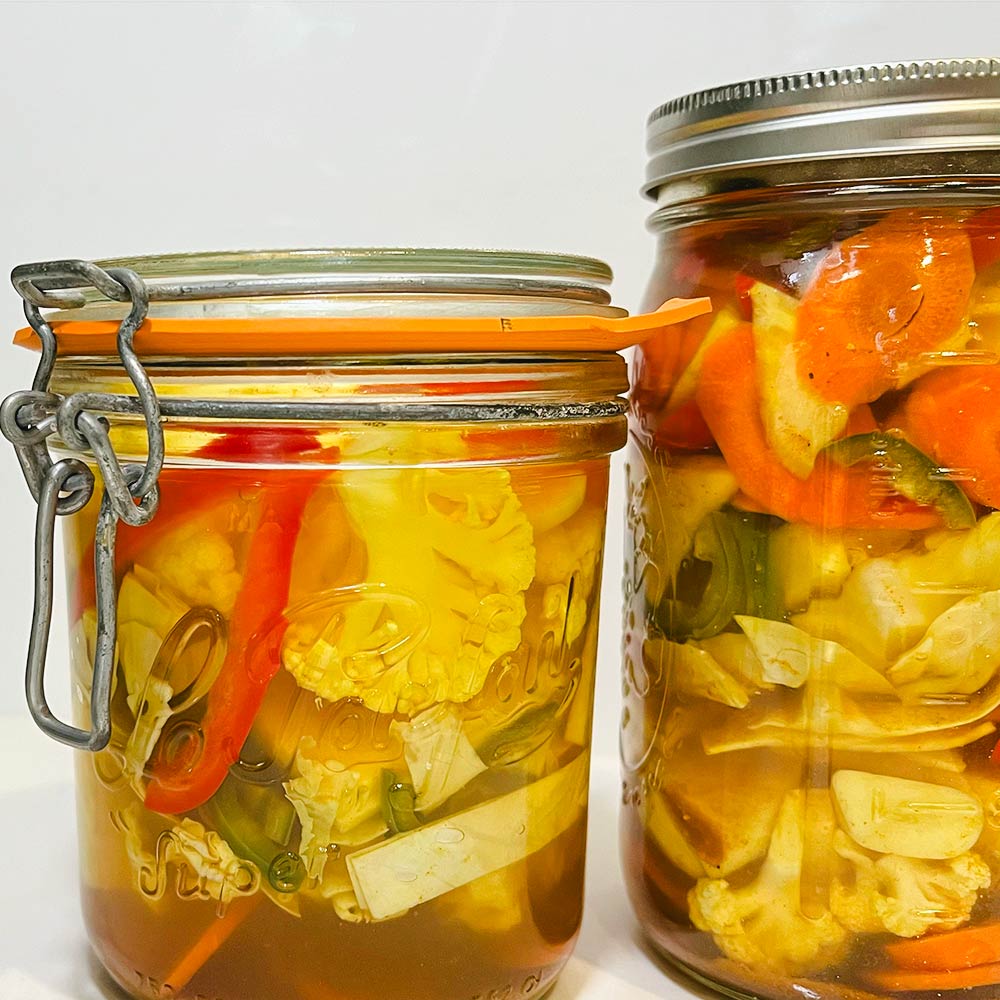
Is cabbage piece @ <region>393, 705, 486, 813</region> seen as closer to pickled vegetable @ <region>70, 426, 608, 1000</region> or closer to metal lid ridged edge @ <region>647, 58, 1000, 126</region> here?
pickled vegetable @ <region>70, 426, 608, 1000</region>

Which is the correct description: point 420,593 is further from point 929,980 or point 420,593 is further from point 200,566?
point 929,980

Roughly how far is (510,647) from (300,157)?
508 millimetres

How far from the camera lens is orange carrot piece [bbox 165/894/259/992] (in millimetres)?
531

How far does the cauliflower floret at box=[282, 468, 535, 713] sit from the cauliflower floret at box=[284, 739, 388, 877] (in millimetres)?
30

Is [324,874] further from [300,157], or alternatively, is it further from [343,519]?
[300,157]

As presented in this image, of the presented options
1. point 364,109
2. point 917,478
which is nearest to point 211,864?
point 917,478

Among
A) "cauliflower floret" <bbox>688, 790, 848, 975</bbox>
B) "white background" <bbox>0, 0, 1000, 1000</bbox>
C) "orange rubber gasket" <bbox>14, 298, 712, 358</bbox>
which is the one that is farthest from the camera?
"white background" <bbox>0, 0, 1000, 1000</bbox>

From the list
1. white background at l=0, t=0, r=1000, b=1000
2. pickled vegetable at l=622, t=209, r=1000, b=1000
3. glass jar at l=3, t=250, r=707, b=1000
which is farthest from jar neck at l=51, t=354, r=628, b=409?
white background at l=0, t=0, r=1000, b=1000

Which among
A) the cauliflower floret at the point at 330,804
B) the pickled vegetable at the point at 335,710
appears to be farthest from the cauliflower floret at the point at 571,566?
the cauliflower floret at the point at 330,804

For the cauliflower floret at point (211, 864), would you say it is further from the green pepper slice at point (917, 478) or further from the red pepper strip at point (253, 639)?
the green pepper slice at point (917, 478)

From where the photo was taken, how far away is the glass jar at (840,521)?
0.53 meters

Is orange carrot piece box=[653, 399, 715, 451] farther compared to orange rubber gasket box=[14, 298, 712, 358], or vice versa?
orange carrot piece box=[653, 399, 715, 451]

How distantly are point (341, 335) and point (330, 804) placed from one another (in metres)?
0.19

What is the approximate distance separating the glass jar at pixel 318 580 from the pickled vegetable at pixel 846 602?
0.06m
